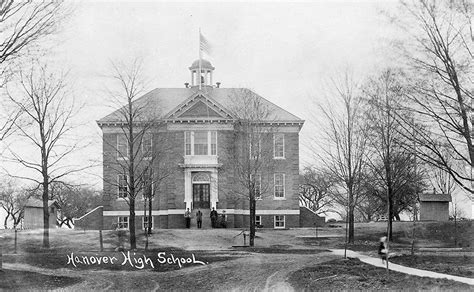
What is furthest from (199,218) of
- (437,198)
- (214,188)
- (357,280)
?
(357,280)

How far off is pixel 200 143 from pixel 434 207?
15657 millimetres

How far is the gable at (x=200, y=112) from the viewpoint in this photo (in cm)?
3991

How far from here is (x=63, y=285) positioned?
61.6 ft

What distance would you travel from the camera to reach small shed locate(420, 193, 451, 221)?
38094mm

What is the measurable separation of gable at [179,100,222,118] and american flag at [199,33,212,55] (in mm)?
12249

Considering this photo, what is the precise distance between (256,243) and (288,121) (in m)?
11.5

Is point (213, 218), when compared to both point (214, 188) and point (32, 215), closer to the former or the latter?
point (214, 188)

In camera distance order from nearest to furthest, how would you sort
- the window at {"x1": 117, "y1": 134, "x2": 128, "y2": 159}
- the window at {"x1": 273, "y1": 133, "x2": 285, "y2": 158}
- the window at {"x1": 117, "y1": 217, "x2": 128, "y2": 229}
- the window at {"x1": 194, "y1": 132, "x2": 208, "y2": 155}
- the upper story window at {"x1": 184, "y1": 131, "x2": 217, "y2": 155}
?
the window at {"x1": 117, "y1": 134, "x2": 128, "y2": 159}
the window at {"x1": 117, "y1": 217, "x2": 128, "y2": 229}
the upper story window at {"x1": 184, "y1": 131, "x2": 217, "y2": 155}
the window at {"x1": 194, "y1": 132, "x2": 208, "y2": 155}
the window at {"x1": 273, "y1": 133, "x2": 285, "y2": 158}

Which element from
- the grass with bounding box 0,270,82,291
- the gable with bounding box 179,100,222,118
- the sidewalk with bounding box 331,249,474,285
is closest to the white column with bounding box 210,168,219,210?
the gable with bounding box 179,100,222,118

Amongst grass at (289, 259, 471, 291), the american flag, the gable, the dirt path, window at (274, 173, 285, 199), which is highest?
the american flag

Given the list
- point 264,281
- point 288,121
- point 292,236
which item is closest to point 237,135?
point 288,121

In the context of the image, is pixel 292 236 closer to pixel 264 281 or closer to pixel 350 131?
pixel 350 131

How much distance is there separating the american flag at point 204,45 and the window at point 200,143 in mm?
13210

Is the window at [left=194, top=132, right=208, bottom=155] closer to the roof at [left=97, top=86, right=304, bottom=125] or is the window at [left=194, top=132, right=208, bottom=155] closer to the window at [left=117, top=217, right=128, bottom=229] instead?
the roof at [left=97, top=86, right=304, bottom=125]
